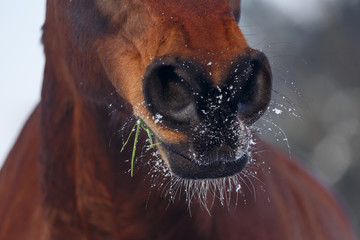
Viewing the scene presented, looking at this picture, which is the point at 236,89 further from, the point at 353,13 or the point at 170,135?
the point at 353,13

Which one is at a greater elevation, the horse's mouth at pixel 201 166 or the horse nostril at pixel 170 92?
the horse nostril at pixel 170 92

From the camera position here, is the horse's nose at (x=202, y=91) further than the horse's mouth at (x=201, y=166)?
No

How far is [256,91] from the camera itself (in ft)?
4.53

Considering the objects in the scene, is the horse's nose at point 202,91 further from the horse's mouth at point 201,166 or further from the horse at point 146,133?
the horse's mouth at point 201,166

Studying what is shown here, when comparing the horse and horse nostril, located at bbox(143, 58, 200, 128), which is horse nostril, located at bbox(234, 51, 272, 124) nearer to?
the horse

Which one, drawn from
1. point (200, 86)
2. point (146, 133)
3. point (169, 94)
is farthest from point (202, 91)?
point (146, 133)

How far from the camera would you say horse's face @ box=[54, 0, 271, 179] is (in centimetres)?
129

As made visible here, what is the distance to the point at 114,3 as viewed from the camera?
175 cm

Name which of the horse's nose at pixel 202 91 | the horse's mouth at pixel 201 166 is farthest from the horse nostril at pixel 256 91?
the horse's mouth at pixel 201 166

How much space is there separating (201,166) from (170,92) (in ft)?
0.72

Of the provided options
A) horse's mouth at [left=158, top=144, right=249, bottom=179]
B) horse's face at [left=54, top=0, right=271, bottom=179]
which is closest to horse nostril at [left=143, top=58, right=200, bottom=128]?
horse's face at [left=54, top=0, right=271, bottom=179]

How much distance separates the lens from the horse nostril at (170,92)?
4.27 ft

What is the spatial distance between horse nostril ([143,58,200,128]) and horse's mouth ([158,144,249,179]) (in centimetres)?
12

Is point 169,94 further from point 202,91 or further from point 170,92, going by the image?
point 202,91
